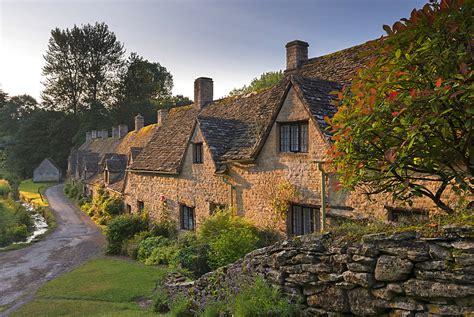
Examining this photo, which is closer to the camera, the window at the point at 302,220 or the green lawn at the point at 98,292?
the green lawn at the point at 98,292

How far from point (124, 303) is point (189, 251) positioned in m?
2.92

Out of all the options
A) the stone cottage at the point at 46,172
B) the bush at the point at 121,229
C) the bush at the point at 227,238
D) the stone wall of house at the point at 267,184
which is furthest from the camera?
the stone cottage at the point at 46,172

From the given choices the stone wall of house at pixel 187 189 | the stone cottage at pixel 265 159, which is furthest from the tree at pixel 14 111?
the stone cottage at pixel 265 159

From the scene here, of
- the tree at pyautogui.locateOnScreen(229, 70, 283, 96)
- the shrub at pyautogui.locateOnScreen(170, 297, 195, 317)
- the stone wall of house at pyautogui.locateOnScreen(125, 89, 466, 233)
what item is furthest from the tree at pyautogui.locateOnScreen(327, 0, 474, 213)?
the tree at pyautogui.locateOnScreen(229, 70, 283, 96)

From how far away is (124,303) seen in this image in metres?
12.0

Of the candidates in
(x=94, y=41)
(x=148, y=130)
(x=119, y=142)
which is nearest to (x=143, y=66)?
(x=94, y=41)

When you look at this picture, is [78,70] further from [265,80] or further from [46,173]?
[265,80]

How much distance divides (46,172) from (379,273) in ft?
241

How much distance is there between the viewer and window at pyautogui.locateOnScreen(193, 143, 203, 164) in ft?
58.0

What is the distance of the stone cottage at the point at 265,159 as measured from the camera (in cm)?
1160

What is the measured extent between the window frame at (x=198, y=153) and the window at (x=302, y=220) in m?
6.30

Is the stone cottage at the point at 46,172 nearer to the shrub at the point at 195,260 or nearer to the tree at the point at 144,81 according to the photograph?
the tree at the point at 144,81

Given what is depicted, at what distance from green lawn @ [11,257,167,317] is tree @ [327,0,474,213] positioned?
27.2 ft

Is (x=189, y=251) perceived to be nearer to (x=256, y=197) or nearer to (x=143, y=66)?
(x=256, y=197)
